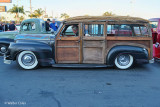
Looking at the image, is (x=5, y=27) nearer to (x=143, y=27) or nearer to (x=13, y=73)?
(x=13, y=73)

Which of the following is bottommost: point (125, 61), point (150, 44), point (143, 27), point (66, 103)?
point (66, 103)

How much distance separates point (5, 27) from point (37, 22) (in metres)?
8.37

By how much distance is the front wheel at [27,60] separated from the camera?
5504 millimetres

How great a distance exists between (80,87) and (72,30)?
218cm

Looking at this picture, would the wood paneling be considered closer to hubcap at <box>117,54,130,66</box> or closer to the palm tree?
hubcap at <box>117,54,130,66</box>

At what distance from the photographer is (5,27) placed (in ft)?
48.2

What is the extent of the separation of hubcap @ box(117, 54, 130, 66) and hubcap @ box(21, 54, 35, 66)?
2870 millimetres

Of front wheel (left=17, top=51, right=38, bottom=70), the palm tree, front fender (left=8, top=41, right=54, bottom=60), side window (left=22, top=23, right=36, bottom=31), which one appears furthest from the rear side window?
the palm tree

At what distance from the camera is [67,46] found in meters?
5.35

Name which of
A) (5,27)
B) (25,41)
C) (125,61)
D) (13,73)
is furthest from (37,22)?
(5,27)

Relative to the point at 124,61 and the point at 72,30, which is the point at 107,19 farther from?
the point at 124,61

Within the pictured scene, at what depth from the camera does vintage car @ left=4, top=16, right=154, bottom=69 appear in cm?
525

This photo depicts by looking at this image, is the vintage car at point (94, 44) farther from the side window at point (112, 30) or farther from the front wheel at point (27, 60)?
the front wheel at point (27, 60)

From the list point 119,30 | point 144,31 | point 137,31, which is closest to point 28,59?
point 119,30
